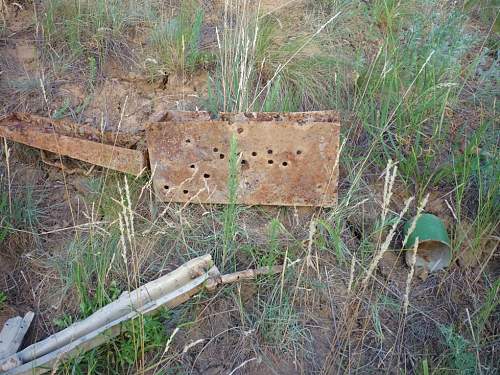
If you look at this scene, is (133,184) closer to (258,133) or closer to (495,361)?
(258,133)

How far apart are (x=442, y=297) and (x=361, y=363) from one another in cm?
56

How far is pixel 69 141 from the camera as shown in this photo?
2654 millimetres

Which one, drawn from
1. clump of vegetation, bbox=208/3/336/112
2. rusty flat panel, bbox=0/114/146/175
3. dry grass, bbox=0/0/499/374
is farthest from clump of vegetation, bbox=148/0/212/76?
rusty flat panel, bbox=0/114/146/175

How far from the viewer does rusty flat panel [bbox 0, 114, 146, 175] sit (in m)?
2.61

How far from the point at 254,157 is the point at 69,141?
987mm

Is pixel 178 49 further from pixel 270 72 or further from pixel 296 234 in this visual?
pixel 296 234

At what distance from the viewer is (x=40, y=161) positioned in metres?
2.91

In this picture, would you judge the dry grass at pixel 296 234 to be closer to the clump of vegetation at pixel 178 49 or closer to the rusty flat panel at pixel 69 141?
the clump of vegetation at pixel 178 49

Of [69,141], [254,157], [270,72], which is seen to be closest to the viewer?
[254,157]

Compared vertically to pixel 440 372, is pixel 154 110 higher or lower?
higher

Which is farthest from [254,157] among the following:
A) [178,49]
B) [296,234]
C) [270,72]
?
[178,49]

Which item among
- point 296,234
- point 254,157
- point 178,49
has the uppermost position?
point 178,49

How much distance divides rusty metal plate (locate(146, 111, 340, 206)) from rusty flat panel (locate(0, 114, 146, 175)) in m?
0.16

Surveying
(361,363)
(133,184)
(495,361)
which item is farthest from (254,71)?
(495,361)
